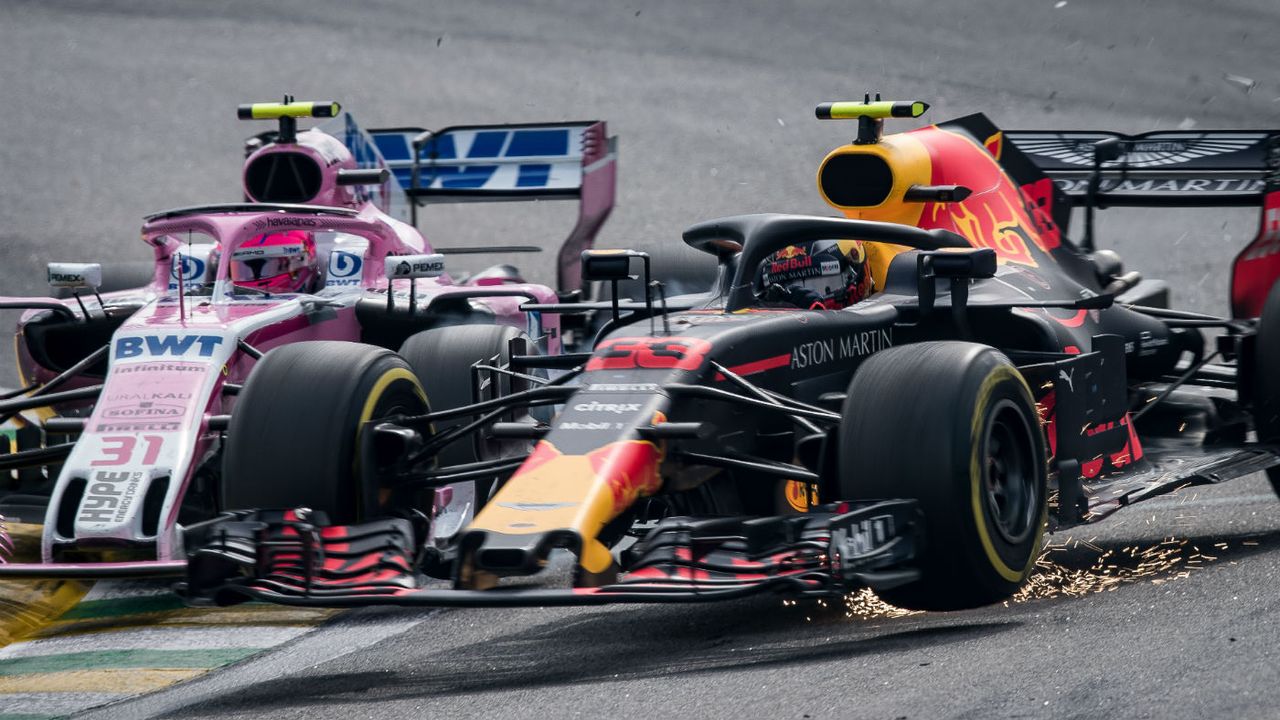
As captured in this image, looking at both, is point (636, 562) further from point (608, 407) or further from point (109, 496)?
point (109, 496)

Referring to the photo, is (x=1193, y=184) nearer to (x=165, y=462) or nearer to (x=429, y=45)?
(x=165, y=462)

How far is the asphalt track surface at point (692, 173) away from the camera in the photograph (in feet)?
17.8

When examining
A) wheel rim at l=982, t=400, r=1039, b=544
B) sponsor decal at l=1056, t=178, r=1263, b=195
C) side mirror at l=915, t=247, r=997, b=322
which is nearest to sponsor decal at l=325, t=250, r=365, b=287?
sponsor decal at l=1056, t=178, r=1263, b=195

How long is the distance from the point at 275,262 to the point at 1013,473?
5.10 metres

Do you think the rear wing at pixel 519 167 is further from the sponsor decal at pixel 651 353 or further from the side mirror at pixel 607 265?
the sponsor decal at pixel 651 353

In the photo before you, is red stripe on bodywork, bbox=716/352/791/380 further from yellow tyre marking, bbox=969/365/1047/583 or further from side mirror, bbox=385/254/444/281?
side mirror, bbox=385/254/444/281

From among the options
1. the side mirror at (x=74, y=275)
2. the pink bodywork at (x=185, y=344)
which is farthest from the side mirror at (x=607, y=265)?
the side mirror at (x=74, y=275)

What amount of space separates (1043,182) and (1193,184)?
3.43ft

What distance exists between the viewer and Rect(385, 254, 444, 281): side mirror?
9016 mm

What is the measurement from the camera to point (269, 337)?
8992mm

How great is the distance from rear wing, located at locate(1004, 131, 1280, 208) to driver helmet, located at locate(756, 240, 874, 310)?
77.6 inches

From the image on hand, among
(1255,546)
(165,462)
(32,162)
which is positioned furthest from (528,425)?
(32,162)

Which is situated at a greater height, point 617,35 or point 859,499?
point 617,35

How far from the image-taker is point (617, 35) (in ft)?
73.7
